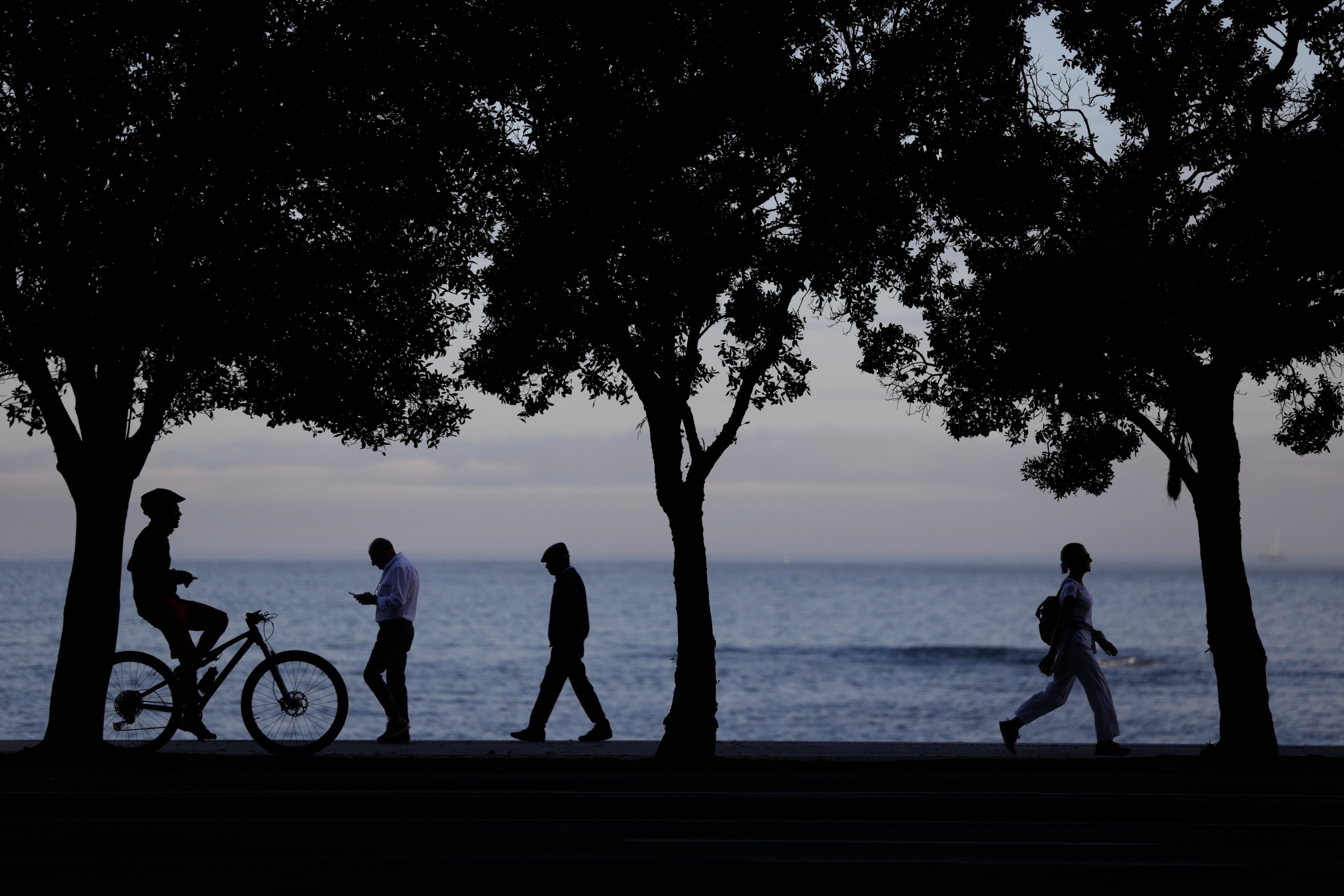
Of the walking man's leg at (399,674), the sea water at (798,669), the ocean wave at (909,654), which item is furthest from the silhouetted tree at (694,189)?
the ocean wave at (909,654)

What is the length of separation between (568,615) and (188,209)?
5279 mm

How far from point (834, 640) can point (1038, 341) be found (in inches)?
3300

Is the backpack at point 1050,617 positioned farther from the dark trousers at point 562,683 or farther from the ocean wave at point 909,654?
the ocean wave at point 909,654

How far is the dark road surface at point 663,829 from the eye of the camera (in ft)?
23.6

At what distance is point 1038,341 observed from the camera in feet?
42.9

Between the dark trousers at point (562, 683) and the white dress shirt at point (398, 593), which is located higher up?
the white dress shirt at point (398, 593)

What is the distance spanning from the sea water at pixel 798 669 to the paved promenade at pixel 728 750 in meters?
22.2

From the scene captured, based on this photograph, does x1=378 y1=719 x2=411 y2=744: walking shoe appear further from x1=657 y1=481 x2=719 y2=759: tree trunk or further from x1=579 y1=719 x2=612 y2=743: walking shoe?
x1=657 y1=481 x2=719 y2=759: tree trunk

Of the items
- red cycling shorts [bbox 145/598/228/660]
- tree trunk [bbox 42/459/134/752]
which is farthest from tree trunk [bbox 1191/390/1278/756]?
tree trunk [bbox 42/459/134/752]

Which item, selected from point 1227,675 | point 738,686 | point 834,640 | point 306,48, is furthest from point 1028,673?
point 306,48

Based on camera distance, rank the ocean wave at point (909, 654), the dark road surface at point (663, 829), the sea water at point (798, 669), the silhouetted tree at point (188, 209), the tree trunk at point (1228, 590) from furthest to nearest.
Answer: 1. the ocean wave at point (909, 654)
2. the sea water at point (798, 669)
3. the tree trunk at point (1228, 590)
4. the silhouetted tree at point (188, 209)
5. the dark road surface at point (663, 829)

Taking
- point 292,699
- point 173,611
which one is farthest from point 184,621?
point 292,699

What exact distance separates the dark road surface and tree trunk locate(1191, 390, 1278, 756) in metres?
1.07

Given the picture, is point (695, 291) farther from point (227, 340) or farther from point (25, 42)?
point (25, 42)
